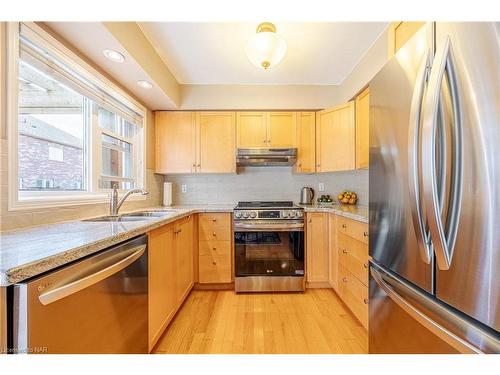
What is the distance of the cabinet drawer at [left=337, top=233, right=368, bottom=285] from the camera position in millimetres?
1723

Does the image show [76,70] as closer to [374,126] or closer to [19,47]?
[19,47]

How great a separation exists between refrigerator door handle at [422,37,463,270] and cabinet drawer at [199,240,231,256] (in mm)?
2072

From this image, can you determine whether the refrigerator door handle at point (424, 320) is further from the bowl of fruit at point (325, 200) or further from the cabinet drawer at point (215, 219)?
the bowl of fruit at point (325, 200)

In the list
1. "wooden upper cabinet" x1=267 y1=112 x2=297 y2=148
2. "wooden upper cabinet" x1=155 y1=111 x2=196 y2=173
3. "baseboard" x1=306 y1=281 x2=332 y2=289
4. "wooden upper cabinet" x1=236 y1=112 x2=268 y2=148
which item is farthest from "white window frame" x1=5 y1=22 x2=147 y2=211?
"baseboard" x1=306 y1=281 x2=332 y2=289

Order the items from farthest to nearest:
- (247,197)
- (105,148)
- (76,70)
Answer: (247,197) < (105,148) < (76,70)

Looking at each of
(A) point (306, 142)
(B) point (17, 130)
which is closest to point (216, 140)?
(A) point (306, 142)

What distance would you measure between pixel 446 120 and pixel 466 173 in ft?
0.55

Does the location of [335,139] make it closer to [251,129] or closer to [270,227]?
[251,129]

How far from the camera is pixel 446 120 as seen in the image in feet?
2.28

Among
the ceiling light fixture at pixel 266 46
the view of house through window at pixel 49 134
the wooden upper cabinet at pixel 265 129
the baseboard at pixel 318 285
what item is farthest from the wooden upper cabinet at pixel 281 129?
the view of house through window at pixel 49 134

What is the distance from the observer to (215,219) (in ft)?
8.36

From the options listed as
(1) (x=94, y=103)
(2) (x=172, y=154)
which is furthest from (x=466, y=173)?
(2) (x=172, y=154)

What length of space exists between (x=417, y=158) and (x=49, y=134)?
78.8 inches

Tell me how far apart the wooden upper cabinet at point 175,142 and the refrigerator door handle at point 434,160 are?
2.51 metres
